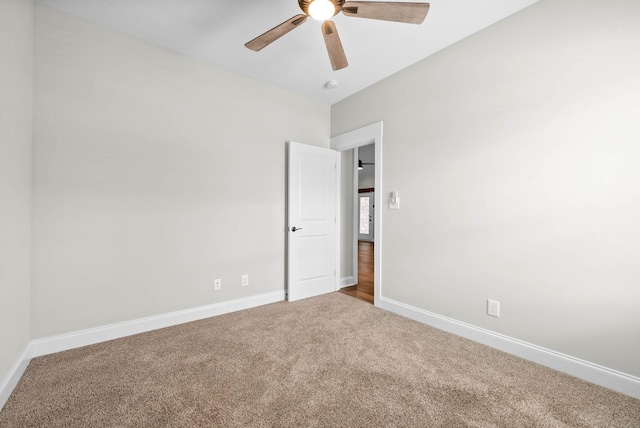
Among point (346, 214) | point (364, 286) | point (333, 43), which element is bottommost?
point (364, 286)

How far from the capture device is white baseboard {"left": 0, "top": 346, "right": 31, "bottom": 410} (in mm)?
1515

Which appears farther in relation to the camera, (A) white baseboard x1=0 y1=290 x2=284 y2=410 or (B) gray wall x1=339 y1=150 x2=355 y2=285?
(B) gray wall x1=339 y1=150 x2=355 y2=285

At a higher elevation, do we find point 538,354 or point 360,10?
point 360,10

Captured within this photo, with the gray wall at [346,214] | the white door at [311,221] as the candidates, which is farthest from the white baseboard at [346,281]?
the white door at [311,221]

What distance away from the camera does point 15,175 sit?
5.64ft

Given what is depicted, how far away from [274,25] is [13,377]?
3.17 metres

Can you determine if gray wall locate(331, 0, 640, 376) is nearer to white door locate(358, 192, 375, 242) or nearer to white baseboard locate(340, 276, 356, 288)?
white baseboard locate(340, 276, 356, 288)

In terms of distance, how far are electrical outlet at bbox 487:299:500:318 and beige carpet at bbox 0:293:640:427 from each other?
0.29 metres

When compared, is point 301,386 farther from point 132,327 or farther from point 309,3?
point 309,3

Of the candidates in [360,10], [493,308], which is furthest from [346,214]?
[360,10]

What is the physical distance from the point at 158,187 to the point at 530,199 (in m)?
3.23

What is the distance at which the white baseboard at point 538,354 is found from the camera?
164cm

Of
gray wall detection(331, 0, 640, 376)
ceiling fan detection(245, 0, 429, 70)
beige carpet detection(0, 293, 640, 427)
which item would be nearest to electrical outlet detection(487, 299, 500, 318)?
gray wall detection(331, 0, 640, 376)

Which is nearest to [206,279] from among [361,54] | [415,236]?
[415,236]
